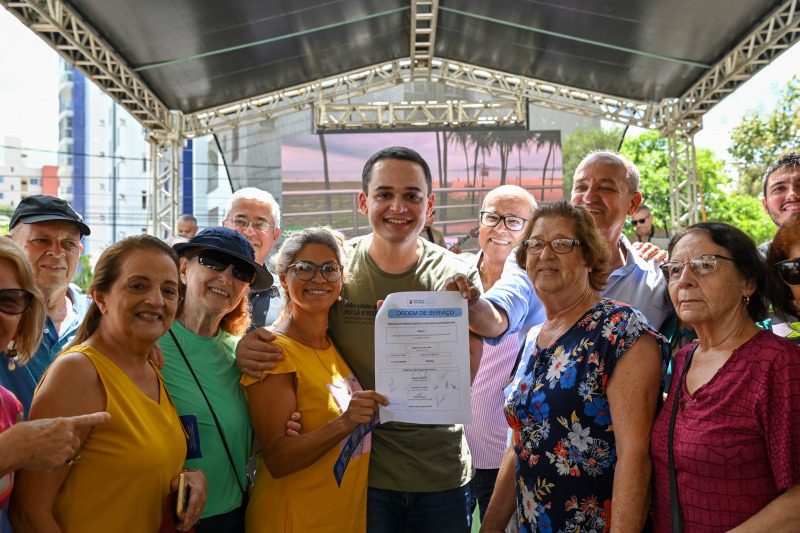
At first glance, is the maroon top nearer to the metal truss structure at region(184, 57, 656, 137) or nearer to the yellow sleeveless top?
the yellow sleeveless top

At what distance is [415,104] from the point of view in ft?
45.2

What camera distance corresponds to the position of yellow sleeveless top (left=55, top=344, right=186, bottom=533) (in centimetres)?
209

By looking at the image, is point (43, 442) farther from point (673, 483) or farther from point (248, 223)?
point (248, 223)

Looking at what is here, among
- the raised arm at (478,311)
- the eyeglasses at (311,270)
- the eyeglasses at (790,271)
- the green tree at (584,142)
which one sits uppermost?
the green tree at (584,142)

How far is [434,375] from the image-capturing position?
2602 mm

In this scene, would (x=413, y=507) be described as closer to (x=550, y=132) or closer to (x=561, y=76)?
(x=561, y=76)

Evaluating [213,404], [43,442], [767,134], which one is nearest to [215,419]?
[213,404]

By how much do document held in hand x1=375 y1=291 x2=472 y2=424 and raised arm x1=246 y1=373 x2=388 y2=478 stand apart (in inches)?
3.3

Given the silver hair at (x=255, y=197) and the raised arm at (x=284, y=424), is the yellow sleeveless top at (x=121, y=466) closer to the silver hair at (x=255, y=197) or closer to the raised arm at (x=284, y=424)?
the raised arm at (x=284, y=424)

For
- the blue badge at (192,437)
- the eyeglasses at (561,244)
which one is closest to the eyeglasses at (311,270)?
the blue badge at (192,437)

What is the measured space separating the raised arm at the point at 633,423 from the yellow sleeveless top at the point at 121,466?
1.45 m

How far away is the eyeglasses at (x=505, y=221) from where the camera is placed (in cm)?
424

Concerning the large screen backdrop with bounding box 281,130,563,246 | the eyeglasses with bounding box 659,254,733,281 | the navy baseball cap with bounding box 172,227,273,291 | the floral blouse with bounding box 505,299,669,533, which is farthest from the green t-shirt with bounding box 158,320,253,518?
the large screen backdrop with bounding box 281,130,563,246

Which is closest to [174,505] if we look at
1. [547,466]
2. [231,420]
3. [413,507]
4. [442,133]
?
[231,420]
